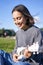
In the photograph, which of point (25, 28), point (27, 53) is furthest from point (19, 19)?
A: point (27, 53)

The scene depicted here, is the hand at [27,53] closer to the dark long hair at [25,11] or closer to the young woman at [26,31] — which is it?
the young woman at [26,31]

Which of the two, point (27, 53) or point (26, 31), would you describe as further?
point (26, 31)

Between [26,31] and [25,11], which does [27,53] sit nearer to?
[26,31]

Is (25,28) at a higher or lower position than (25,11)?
lower

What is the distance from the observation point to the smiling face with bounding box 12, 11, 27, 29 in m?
2.77

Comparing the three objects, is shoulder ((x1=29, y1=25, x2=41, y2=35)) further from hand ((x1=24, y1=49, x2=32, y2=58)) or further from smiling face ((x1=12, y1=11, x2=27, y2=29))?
hand ((x1=24, y1=49, x2=32, y2=58))

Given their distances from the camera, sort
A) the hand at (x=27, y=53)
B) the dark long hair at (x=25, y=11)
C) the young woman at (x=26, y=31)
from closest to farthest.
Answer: the hand at (x=27, y=53) < the young woman at (x=26, y=31) < the dark long hair at (x=25, y=11)

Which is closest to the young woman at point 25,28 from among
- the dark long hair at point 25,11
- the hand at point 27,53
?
the dark long hair at point 25,11

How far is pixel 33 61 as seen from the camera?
2695 mm

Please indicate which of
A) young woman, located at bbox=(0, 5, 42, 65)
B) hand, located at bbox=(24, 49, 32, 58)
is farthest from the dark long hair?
hand, located at bbox=(24, 49, 32, 58)

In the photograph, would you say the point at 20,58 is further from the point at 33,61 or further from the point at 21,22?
the point at 21,22

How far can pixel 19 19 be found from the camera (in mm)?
2773

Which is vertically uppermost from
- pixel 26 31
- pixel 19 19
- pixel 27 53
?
pixel 19 19

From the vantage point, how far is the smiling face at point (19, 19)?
2770 millimetres
